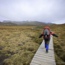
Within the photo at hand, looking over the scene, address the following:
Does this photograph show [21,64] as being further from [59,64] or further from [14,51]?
[14,51]

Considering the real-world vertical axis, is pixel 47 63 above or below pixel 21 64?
above

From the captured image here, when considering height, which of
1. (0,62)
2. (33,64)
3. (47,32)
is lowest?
(0,62)

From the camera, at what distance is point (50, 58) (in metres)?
9.34

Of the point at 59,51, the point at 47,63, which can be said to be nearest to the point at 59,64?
the point at 47,63

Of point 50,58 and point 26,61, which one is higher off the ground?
point 50,58

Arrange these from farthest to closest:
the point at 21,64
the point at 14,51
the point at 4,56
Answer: the point at 14,51
the point at 4,56
the point at 21,64

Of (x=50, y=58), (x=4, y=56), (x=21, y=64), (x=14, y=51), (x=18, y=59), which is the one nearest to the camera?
(x=50, y=58)

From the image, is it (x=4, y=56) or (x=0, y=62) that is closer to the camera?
(x=0, y=62)

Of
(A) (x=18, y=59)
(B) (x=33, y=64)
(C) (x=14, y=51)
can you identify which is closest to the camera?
(B) (x=33, y=64)

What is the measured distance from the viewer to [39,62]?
8.64 m

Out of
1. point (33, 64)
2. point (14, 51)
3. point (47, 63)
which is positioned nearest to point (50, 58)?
point (47, 63)

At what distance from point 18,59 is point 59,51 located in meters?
4.89

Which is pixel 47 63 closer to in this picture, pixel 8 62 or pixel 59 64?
pixel 59 64

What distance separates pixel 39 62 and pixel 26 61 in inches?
94.9
